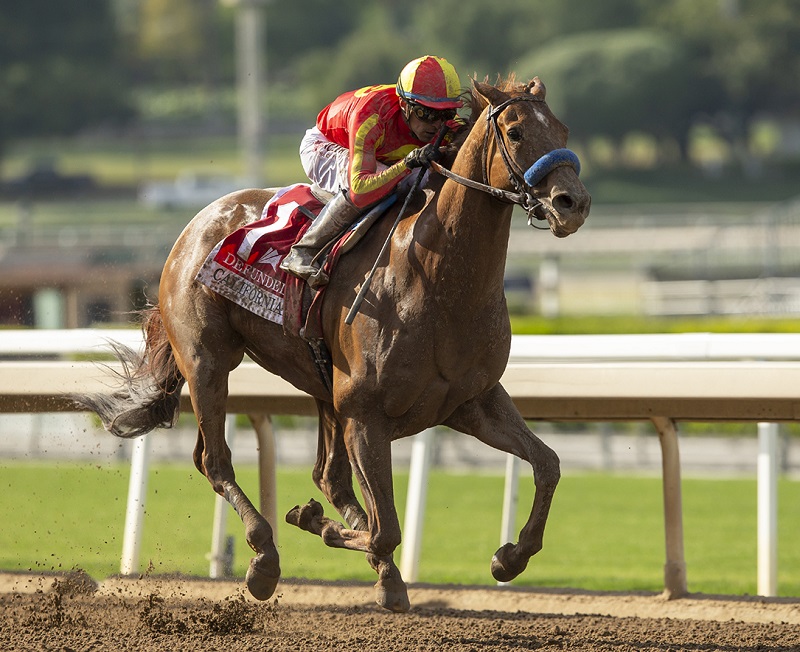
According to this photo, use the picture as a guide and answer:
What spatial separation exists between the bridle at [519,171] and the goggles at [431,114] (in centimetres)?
31

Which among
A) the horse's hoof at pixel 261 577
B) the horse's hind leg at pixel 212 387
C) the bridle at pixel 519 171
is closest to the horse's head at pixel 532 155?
the bridle at pixel 519 171

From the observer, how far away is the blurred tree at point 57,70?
6412cm

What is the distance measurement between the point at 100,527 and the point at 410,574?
2.75 meters

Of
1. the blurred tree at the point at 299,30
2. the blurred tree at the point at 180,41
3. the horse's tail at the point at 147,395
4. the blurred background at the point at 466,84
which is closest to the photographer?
the horse's tail at the point at 147,395

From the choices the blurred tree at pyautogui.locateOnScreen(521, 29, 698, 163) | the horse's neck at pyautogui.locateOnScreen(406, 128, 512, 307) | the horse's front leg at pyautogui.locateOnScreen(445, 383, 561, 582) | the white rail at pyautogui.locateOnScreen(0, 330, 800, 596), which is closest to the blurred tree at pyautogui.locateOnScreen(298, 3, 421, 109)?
the blurred tree at pyautogui.locateOnScreen(521, 29, 698, 163)

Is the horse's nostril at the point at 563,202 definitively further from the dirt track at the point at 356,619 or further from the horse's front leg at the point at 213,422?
the horse's front leg at the point at 213,422

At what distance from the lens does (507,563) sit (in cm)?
440

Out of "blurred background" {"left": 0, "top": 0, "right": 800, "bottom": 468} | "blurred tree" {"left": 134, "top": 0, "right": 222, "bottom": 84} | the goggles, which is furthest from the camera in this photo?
"blurred tree" {"left": 134, "top": 0, "right": 222, "bottom": 84}

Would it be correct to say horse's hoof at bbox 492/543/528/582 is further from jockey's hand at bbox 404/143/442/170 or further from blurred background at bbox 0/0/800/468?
blurred background at bbox 0/0/800/468

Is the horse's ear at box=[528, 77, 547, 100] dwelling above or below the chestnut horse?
above

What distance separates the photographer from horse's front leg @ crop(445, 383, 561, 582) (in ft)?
14.4

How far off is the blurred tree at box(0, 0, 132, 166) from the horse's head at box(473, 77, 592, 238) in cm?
6232

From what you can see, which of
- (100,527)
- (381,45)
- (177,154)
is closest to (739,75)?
(381,45)

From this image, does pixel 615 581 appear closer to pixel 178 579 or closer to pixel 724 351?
pixel 724 351
